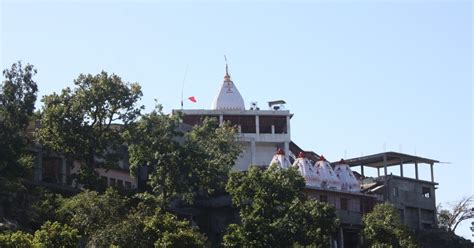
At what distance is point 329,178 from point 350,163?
337 inches

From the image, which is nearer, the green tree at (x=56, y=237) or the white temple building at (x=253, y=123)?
the green tree at (x=56, y=237)

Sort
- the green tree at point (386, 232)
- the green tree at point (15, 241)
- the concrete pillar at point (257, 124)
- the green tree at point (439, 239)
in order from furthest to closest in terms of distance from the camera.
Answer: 1. the concrete pillar at point (257, 124)
2. the green tree at point (439, 239)
3. the green tree at point (386, 232)
4. the green tree at point (15, 241)

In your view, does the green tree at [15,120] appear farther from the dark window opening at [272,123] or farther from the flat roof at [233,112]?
the dark window opening at [272,123]

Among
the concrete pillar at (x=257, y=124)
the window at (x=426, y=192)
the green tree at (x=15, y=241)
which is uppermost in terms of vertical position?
the concrete pillar at (x=257, y=124)

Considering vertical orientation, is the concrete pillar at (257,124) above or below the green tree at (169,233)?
above

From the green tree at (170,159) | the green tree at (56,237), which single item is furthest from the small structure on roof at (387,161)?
the green tree at (56,237)

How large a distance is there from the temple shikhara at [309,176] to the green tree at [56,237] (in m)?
15.0

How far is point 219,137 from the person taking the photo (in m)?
53.7

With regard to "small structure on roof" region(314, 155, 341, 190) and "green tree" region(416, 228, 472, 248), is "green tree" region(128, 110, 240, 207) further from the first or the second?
"green tree" region(416, 228, 472, 248)

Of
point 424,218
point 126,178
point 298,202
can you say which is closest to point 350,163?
point 424,218

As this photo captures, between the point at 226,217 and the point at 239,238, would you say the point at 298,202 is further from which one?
the point at 226,217

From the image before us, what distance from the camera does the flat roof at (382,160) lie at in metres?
66.2

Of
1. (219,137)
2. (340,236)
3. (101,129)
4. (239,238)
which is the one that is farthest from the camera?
(340,236)

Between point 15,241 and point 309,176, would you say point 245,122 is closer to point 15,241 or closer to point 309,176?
point 309,176
